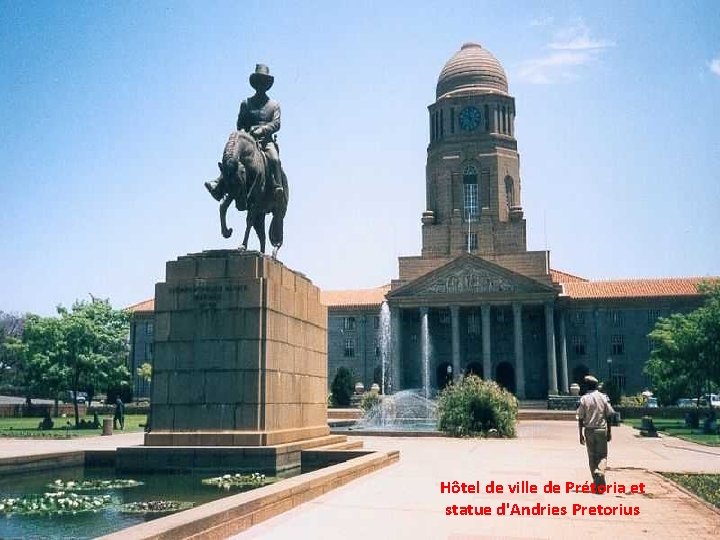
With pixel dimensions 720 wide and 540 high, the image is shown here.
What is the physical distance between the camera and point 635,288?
2933 inches

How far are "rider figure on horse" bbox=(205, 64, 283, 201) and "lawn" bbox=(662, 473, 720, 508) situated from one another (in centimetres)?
1011

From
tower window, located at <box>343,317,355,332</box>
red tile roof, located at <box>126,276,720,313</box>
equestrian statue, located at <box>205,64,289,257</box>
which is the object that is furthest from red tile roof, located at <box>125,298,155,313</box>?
equestrian statue, located at <box>205,64,289,257</box>

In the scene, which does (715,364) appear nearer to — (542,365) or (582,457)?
(582,457)

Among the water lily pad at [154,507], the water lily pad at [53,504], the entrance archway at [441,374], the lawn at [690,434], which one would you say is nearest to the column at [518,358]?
A: the entrance archway at [441,374]

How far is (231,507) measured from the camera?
7.61 m

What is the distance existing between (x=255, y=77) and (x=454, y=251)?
2394 inches

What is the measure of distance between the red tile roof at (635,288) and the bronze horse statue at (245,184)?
6216 cm

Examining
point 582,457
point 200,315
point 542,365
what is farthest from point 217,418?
point 542,365

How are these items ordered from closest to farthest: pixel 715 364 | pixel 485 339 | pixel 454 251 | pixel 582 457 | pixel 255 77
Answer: pixel 255 77 → pixel 582 457 → pixel 715 364 → pixel 485 339 → pixel 454 251

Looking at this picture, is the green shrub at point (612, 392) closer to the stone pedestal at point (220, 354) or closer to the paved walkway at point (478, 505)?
the paved walkway at point (478, 505)

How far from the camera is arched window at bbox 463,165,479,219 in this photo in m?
76.9

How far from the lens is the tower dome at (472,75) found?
3152 inches

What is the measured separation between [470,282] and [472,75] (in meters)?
25.9

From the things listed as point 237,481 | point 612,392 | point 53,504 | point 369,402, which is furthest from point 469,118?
point 53,504
